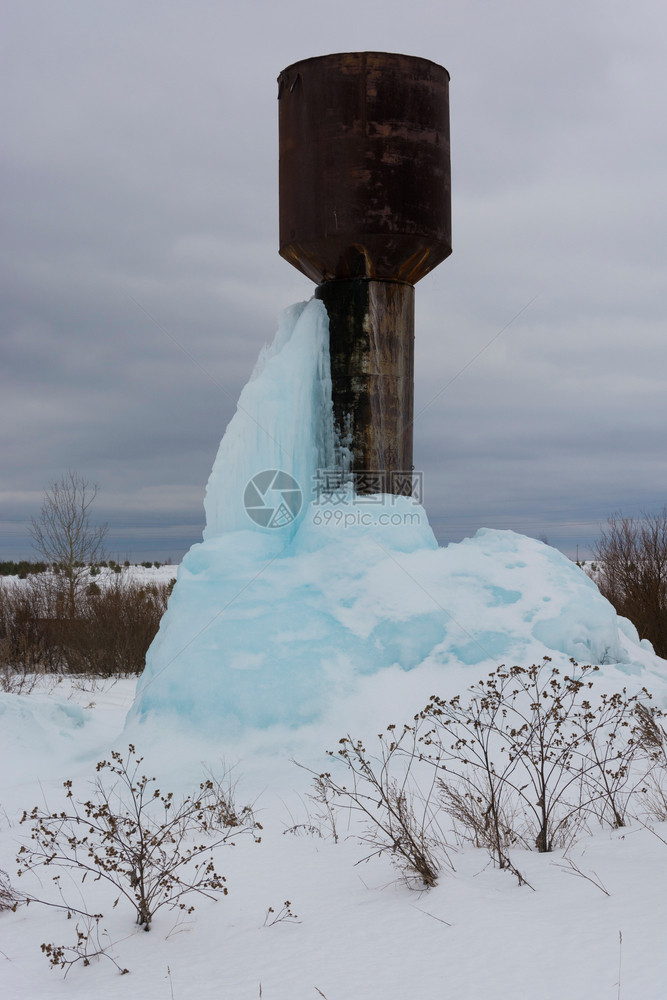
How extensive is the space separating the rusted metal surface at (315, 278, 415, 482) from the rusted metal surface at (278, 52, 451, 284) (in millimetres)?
304

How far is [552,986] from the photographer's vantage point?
305 centimetres

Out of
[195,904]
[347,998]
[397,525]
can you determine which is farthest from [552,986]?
[397,525]

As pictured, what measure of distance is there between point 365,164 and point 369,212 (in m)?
0.53

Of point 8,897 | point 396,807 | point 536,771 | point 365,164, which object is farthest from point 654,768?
point 365,164

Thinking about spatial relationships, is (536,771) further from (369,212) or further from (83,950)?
A: (369,212)

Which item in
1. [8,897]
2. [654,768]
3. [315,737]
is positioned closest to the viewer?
[8,897]

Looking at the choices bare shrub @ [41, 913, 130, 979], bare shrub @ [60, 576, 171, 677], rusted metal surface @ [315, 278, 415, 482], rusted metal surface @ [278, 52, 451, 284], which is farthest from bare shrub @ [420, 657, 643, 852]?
bare shrub @ [60, 576, 171, 677]

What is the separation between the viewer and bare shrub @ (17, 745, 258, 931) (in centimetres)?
436

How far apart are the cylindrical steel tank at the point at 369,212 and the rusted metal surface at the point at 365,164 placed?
1cm

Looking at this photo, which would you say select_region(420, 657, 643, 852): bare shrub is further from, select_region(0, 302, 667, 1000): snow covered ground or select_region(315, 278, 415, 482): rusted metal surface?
select_region(315, 278, 415, 482): rusted metal surface

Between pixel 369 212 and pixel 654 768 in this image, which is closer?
pixel 654 768

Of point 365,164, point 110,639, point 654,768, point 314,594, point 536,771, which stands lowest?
point 110,639

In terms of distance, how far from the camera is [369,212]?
30.6 feet

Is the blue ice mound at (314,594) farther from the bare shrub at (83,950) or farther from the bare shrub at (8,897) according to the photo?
the bare shrub at (83,950)
